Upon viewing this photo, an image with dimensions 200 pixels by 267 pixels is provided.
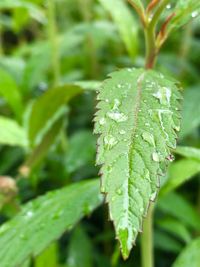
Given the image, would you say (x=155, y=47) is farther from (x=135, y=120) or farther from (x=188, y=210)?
(x=188, y=210)

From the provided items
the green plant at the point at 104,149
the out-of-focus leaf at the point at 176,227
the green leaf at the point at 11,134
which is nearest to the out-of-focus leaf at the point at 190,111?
the green plant at the point at 104,149

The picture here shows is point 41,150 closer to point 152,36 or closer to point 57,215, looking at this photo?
point 57,215

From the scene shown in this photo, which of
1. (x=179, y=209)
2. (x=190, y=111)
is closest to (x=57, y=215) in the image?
(x=179, y=209)

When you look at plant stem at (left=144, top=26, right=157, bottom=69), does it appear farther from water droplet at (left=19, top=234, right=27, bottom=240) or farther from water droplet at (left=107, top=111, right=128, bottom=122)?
water droplet at (left=19, top=234, right=27, bottom=240)

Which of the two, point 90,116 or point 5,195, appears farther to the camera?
point 90,116

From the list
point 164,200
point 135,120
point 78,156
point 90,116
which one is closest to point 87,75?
point 90,116

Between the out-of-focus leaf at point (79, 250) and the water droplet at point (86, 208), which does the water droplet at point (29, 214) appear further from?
the out-of-focus leaf at point (79, 250)
